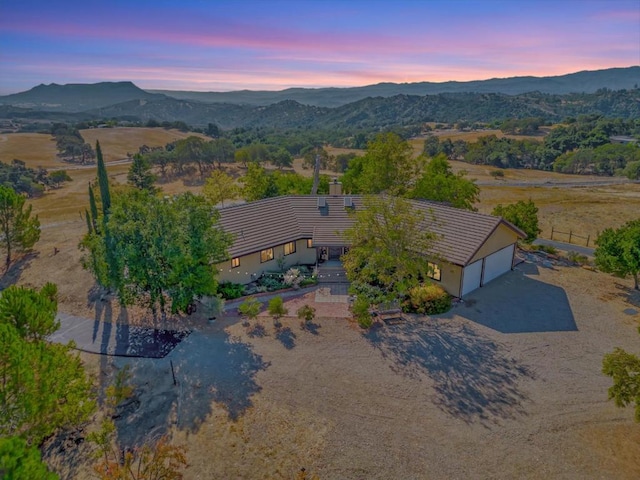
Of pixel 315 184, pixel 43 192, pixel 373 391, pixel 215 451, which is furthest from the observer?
pixel 43 192

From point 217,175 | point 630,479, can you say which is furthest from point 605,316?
point 217,175

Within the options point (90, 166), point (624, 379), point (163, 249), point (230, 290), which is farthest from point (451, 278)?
point (90, 166)

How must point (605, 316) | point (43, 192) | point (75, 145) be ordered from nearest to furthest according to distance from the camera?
1. point (605, 316)
2. point (43, 192)
3. point (75, 145)

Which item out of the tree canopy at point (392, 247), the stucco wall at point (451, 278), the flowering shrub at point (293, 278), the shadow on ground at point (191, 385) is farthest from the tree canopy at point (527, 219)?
the shadow on ground at point (191, 385)

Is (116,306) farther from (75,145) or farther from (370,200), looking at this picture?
(75,145)

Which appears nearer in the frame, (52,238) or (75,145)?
(52,238)

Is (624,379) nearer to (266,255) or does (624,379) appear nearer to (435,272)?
(435,272)
